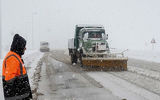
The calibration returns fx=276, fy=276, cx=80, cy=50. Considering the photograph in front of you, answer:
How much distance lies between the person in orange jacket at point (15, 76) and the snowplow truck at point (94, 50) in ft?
37.2

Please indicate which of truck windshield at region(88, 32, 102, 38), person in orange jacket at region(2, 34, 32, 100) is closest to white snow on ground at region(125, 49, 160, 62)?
truck windshield at region(88, 32, 102, 38)

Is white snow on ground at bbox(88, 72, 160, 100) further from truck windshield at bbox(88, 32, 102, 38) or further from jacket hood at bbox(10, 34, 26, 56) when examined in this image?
truck windshield at bbox(88, 32, 102, 38)

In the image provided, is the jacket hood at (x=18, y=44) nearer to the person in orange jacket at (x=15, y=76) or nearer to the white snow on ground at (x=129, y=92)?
the person in orange jacket at (x=15, y=76)

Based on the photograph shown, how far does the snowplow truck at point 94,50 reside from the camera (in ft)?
51.3

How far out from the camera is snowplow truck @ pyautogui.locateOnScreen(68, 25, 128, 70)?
51.3 ft

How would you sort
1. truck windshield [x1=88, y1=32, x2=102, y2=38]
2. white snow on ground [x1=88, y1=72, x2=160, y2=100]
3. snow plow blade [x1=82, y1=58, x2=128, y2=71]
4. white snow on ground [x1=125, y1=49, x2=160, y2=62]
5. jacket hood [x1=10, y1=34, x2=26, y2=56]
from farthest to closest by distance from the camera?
white snow on ground [x1=125, y1=49, x2=160, y2=62], truck windshield [x1=88, y1=32, x2=102, y2=38], snow plow blade [x1=82, y1=58, x2=128, y2=71], white snow on ground [x1=88, y1=72, x2=160, y2=100], jacket hood [x1=10, y1=34, x2=26, y2=56]

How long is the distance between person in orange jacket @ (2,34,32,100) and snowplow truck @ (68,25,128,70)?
1132cm

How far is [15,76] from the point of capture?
4.12 meters

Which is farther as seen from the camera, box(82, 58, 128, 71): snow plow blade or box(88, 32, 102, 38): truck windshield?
box(88, 32, 102, 38): truck windshield

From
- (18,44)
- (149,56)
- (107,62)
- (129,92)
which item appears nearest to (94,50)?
(107,62)

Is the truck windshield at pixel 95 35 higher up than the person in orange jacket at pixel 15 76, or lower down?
higher up

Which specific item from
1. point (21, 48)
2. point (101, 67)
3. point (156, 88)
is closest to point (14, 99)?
point (21, 48)

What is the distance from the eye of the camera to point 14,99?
13.5 ft

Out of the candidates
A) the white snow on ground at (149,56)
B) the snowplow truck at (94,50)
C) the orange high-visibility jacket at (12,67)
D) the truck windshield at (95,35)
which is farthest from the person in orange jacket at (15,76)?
the white snow on ground at (149,56)
